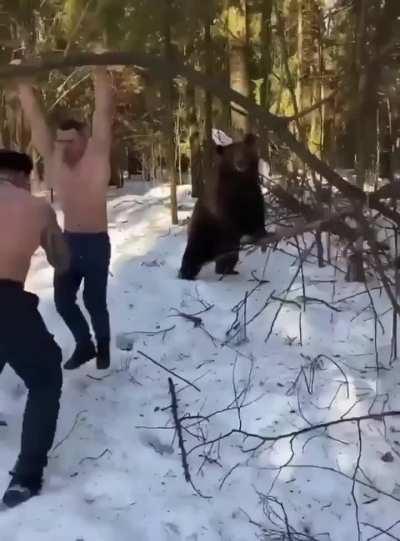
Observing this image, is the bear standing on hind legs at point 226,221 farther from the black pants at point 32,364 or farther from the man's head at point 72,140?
the black pants at point 32,364

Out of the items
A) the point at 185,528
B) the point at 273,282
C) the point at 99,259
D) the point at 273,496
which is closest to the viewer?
the point at 185,528

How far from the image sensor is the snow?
12.6 feet

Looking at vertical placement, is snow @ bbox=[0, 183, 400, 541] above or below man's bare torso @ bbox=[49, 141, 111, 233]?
below

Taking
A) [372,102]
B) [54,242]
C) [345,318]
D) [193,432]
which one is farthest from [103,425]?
[372,102]

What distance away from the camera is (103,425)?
467cm

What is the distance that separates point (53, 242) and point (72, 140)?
100cm

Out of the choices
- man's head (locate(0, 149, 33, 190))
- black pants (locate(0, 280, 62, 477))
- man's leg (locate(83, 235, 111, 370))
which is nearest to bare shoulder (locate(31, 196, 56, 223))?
man's head (locate(0, 149, 33, 190))

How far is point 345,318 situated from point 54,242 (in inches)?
110

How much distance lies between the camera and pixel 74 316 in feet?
16.7

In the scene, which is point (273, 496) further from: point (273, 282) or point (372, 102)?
point (273, 282)

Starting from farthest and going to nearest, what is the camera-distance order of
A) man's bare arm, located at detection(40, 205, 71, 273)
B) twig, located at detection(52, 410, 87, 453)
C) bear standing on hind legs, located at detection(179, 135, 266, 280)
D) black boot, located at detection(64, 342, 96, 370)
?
1. bear standing on hind legs, located at detection(179, 135, 266, 280)
2. black boot, located at detection(64, 342, 96, 370)
3. twig, located at detection(52, 410, 87, 453)
4. man's bare arm, located at detection(40, 205, 71, 273)

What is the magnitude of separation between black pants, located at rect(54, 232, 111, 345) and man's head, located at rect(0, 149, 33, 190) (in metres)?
0.84

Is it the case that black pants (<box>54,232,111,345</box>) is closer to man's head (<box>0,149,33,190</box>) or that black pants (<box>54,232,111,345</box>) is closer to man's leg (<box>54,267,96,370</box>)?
man's leg (<box>54,267,96,370</box>)

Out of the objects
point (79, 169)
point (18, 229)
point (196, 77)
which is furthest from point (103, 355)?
point (196, 77)
